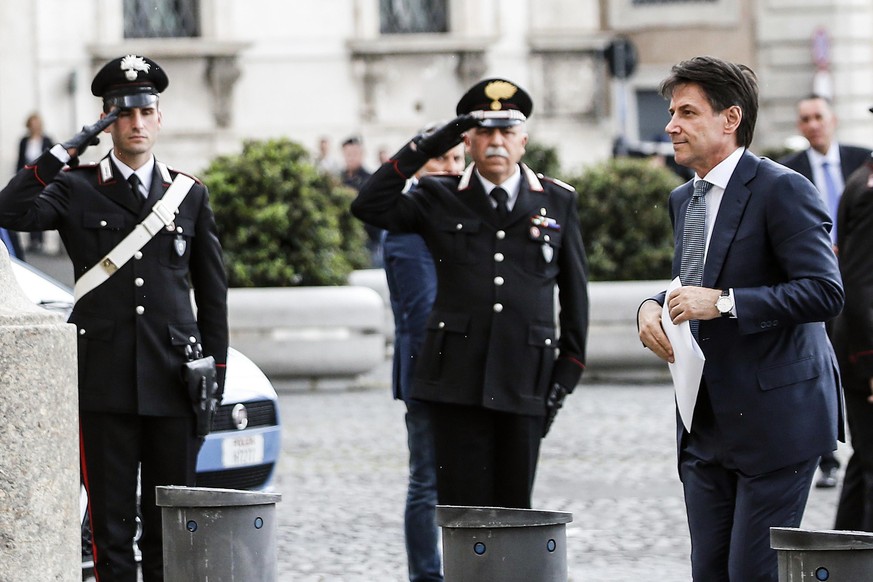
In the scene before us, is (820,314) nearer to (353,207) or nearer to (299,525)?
(353,207)

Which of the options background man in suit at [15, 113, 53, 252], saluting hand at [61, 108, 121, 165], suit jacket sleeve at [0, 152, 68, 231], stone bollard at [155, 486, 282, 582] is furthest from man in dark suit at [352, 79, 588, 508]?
background man in suit at [15, 113, 53, 252]

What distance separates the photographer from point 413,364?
712 centimetres

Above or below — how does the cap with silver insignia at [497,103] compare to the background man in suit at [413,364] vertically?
above

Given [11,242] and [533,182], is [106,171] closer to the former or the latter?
[533,182]

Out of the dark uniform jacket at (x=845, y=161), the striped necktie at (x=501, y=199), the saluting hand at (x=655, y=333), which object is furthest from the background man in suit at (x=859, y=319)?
the dark uniform jacket at (x=845, y=161)

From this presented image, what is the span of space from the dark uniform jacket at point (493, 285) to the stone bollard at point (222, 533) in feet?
3.97

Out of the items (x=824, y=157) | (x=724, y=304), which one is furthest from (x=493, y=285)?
(x=824, y=157)

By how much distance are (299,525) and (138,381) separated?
8.57ft

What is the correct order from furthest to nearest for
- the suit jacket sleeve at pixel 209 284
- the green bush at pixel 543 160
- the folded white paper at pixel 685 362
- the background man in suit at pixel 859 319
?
the green bush at pixel 543 160 → the background man in suit at pixel 859 319 → the suit jacket sleeve at pixel 209 284 → the folded white paper at pixel 685 362

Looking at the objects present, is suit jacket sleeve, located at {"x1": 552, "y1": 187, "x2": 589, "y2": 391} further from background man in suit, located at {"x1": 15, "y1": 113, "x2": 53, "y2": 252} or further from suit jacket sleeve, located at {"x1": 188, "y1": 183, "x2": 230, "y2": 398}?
background man in suit, located at {"x1": 15, "y1": 113, "x2": 53, "y2": 252}

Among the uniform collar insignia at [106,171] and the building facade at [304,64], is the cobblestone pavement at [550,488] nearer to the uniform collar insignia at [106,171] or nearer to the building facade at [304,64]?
the uniform collar insignia at [106,171]

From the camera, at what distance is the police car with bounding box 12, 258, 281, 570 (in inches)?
303

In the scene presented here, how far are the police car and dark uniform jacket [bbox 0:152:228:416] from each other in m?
1.47

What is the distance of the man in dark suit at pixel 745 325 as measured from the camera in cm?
487
